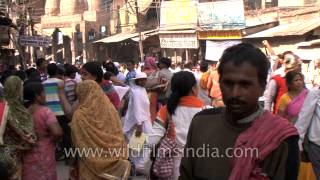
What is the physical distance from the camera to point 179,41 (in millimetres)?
27109

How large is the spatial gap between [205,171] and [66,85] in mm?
5217

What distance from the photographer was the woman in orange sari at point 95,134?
4.78 metres

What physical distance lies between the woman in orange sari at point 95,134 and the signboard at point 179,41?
68.9ft

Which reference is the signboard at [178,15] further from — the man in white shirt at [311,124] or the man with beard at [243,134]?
the man with beard at [243,134]

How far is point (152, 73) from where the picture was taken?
9.05 m

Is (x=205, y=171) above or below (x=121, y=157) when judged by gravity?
above

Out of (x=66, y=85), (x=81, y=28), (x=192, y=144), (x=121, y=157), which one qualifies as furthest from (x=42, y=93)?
(x=81, y=28)

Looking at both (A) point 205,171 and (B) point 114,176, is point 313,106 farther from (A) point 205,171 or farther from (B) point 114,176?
(A) point 205,171

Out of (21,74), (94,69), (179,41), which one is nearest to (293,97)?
(94,69)

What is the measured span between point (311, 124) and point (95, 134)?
1.95 m

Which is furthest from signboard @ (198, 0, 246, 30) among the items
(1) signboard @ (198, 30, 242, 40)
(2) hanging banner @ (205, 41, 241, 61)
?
(2) hanging banner @ (205, 41, 241, 61)

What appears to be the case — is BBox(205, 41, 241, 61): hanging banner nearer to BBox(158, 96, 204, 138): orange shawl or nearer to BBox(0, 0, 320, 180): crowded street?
BBox(0, 0, 320, 180): crowded street

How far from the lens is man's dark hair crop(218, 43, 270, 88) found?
2252 millimetres

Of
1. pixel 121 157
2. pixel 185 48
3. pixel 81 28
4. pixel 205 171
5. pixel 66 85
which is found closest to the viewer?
pixel 205 171
